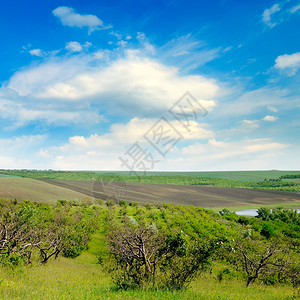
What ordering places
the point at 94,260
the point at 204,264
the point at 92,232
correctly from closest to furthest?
the point at 204,264 → the point at 94,260 → the point at 92,232

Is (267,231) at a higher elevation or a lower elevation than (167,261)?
lower

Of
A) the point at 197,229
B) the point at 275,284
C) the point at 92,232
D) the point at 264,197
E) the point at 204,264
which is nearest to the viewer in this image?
the point at 204,264

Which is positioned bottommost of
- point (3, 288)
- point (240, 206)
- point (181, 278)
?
point (240, 206)

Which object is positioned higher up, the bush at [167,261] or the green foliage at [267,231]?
the bush at [167,261]

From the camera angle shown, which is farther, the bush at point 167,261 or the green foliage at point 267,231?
the green foliage at point 267,231

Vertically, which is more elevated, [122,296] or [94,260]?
[122,296]

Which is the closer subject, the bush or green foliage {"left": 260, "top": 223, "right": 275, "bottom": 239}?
the bush

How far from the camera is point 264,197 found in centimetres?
12756

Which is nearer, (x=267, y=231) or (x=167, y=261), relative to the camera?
(x=167, y=261)

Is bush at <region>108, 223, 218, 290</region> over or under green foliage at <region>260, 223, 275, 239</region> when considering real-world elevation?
over

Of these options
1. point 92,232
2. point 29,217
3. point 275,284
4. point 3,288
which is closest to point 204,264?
point 3,288

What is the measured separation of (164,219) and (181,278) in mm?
46417

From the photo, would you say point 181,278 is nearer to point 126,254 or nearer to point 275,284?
point 126,254

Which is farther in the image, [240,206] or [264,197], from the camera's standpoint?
[264,197]
